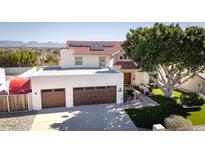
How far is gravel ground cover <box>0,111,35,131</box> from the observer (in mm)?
15281

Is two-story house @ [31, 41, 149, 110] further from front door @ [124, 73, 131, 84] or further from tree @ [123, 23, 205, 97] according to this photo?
front door @ [124, 73, 131, 84]

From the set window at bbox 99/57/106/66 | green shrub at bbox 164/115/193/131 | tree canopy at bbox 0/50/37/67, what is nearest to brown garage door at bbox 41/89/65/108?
window at bbox 99/57/106/66

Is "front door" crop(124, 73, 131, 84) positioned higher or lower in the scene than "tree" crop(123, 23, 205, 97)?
lower

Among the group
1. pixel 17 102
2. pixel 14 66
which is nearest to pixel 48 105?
pixel 17 102

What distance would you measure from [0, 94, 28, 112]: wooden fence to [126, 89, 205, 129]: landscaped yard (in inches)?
421

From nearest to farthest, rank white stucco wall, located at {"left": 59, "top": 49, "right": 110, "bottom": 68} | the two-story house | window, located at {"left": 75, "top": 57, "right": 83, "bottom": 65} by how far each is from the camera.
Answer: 1. the two-story house
2. white stucco wall, located at {"left": 59, "top": 49, "right": 110, "bottom": 68}
3. window, located at {"left": 75, "top": 57, "right": 83, "bottom": 65}

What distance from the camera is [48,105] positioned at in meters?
20.2

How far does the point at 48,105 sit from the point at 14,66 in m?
30.2

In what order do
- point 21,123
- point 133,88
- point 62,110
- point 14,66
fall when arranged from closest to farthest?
point 21,123 → point 62,110 → point 133,88 → point 14,66

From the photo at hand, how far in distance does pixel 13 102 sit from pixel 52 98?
12.7 feet

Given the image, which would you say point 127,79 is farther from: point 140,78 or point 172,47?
point 172,47

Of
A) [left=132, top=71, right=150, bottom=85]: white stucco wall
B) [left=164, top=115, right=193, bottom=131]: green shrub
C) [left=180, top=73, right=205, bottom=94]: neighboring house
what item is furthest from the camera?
[left=132, top=71, right=150, bottom=85]: white stucco wall

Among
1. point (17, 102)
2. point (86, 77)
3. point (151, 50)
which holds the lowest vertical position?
point (17, 102)

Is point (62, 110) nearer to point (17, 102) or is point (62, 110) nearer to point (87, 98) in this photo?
point (87, 98)
